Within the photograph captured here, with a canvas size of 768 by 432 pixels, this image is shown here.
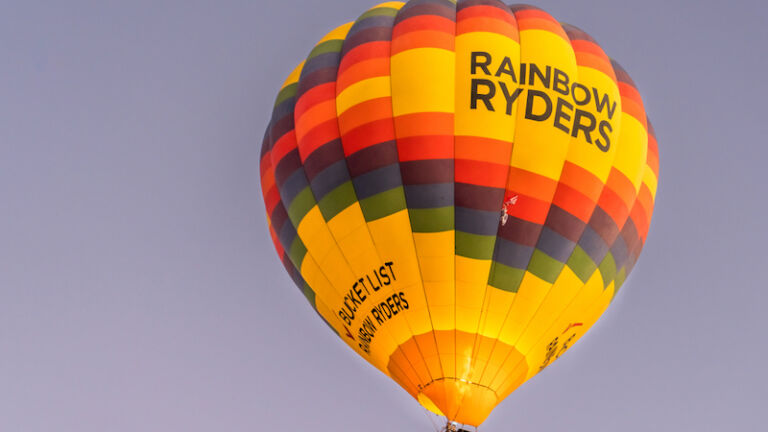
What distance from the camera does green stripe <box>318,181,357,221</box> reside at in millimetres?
10680

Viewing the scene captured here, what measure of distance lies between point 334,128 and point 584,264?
3289mm

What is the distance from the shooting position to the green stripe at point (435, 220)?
10.3 m

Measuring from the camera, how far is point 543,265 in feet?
34.1

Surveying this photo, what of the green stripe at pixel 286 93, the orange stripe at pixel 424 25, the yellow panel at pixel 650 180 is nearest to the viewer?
the orange stripe at pixel 424 25

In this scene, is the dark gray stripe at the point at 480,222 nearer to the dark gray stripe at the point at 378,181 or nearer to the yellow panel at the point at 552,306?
the dark gray stripe at the point at 378,181

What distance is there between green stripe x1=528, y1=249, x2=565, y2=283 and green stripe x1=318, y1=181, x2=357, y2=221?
2117 mm

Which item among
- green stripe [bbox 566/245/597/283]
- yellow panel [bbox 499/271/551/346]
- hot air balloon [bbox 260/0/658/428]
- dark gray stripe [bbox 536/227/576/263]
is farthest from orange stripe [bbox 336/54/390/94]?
green stripe [bbox 566/245/597/283]

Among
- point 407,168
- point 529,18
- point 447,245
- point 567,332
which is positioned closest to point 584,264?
point 567,332

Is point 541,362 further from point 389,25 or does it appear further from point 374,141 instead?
point 389,25

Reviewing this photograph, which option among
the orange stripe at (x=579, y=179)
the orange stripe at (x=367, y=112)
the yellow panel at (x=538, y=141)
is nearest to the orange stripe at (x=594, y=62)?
the yellow panel at (x=538, y=141)

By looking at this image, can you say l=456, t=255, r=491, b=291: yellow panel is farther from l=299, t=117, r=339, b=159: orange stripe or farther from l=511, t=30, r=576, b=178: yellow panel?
l=299, t=117, r=339, b=159: orange stripe

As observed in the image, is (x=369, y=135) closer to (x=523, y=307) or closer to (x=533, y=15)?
(x=523, y=307)

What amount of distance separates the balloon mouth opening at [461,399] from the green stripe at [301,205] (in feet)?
8.43

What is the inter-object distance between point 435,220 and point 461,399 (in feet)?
6.45
